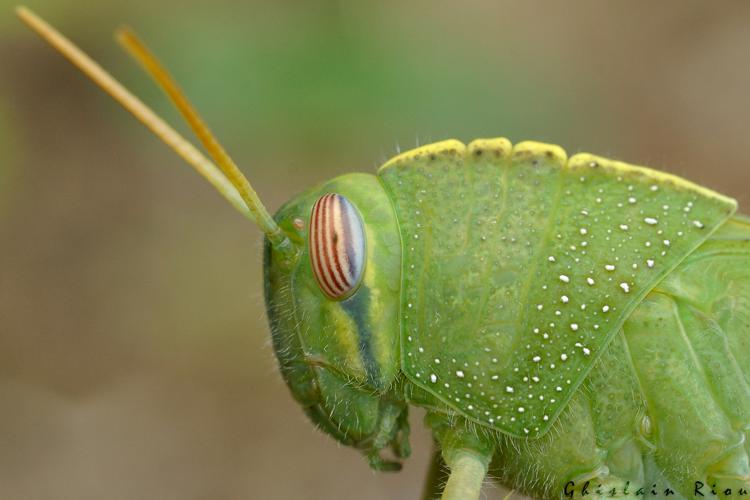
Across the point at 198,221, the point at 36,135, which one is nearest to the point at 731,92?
the point at 198,221

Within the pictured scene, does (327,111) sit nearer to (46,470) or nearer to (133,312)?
(133,312)

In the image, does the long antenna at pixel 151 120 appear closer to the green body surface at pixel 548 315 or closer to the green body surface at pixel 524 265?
the green body surface at pixel 548 315

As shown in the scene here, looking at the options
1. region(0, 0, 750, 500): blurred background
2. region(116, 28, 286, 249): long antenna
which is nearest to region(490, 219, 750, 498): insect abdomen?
region(116, 28, 286, 249): long antenna

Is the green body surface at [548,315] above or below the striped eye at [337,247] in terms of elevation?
below

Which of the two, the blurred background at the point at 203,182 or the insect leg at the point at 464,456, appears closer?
the insect leg at the point at 464,456

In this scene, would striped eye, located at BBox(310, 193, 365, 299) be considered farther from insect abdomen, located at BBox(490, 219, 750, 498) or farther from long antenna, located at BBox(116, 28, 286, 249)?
insect abdomen, located at BBox(490, 219, 750, 498)

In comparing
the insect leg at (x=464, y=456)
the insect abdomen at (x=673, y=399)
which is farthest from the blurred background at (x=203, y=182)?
the insect leg at (x=464, y=456)

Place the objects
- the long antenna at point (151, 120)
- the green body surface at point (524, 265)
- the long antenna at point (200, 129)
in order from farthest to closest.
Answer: the green body surface at point (524, 265) → the long antenna at point (151, 120) → the long antenna at point (200, 129)
